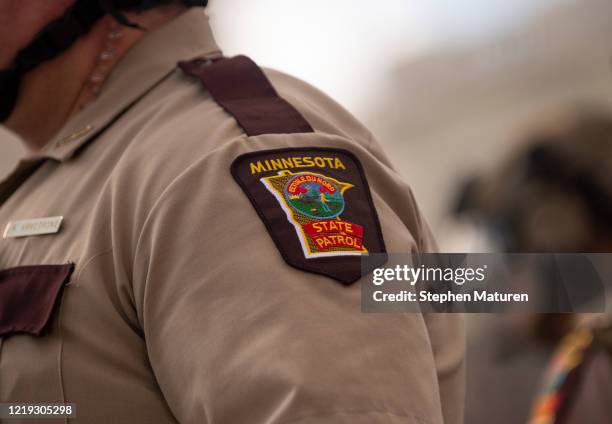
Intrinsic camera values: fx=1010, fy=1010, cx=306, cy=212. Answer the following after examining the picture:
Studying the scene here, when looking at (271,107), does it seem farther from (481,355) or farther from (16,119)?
(481,355)

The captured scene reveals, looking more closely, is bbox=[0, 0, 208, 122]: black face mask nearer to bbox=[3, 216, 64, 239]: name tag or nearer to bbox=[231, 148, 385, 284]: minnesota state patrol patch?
bbox=[3, 216, 64, 239]: name tag

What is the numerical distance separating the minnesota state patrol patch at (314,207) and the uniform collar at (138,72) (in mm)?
296

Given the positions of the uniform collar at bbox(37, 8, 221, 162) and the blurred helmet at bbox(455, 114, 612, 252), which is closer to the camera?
the uniform collar at bbox(37, 8, 221, 162)

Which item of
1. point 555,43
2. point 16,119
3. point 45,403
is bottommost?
point 555,43

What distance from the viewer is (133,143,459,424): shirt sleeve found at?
2.30 feet

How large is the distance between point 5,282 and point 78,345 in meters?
0.15

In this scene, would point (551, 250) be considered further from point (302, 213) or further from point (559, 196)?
point (302, 213)

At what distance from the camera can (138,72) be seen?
1.10 metres

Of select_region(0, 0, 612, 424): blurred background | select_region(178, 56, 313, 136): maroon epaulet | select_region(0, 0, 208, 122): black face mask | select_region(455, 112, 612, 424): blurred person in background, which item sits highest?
select_region(0, 0, 208, 122): black face mask

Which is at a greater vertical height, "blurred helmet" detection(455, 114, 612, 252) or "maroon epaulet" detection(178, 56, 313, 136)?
"maroon epaulet" detection(178, 56, 313, 136)

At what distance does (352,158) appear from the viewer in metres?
0.85

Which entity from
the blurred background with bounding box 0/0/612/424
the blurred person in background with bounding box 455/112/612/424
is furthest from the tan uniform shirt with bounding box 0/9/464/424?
the blurred background with bounding box 0/0/612/424

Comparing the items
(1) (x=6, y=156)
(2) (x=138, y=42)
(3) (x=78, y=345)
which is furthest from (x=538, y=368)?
(1) (x=6, y=156)

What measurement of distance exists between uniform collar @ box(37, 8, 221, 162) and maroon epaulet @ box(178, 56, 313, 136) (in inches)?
1.4
